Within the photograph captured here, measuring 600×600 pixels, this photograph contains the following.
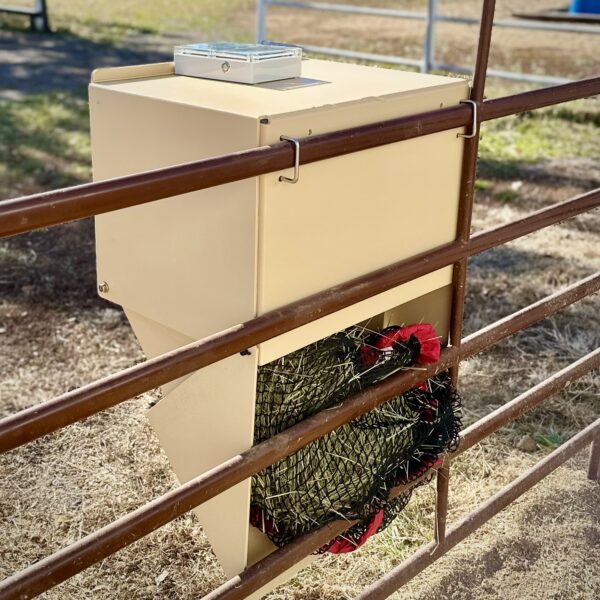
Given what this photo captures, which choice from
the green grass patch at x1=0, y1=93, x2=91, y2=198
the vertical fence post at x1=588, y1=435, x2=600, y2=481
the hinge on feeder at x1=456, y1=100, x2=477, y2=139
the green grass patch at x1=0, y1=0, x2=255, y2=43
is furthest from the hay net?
the green grass patch at x1=0, y1=0, x2=255, y2=43

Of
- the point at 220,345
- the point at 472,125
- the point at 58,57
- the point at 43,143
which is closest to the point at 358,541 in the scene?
the point at 220,345

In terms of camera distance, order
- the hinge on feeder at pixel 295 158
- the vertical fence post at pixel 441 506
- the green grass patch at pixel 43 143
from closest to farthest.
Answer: the hinge on feeder at pixel 295 158, the vertical fence post at pixel 441 506, the green grass patch at pixel 43 143

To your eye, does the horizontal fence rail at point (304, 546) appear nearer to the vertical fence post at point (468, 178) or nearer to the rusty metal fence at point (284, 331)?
the rusty metal fence at point (284, 331)

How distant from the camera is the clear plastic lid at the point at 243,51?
1841 millimetres

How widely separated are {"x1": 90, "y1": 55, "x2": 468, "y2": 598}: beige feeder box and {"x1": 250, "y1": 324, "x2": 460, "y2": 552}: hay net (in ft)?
0.26

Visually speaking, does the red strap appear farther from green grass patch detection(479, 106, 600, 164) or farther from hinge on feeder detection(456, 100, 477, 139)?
green grass patch detection(479, 106, 600, 164)

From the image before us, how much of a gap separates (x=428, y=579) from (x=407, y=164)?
1068 millimetres

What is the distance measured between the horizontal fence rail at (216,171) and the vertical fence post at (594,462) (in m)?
1.17

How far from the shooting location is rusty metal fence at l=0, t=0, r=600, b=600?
133 centimetres

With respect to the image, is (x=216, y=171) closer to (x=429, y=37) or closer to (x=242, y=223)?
(x=242, y=223)

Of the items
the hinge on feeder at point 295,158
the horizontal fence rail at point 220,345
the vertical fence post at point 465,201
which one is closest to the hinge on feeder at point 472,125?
the vertical fence post at point 465,201

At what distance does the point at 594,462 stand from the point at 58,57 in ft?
20.9

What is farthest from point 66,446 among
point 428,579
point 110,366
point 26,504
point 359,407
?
point 359,407

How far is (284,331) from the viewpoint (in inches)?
64.0
